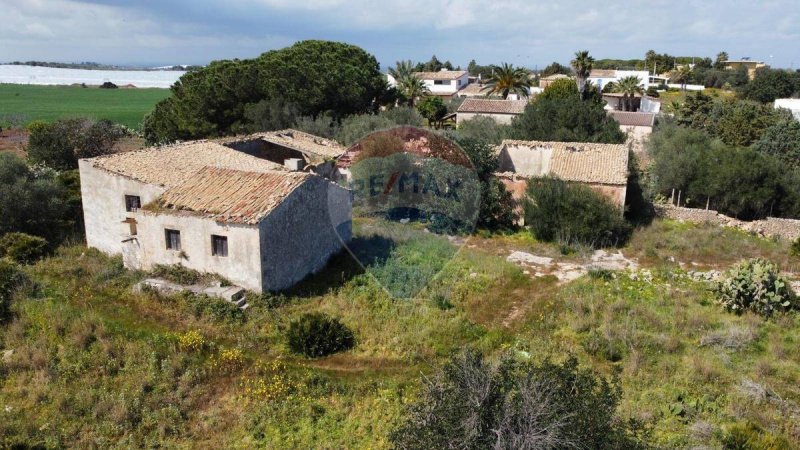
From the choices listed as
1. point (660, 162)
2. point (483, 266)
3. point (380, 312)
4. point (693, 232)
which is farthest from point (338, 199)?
point (660, 162)

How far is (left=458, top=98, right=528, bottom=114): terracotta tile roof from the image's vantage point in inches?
1783

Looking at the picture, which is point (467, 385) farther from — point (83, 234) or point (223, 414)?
point (83, 234)

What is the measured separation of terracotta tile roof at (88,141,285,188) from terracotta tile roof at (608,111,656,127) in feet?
105

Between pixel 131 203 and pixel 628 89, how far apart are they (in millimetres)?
47820

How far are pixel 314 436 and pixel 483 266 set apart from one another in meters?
9.67

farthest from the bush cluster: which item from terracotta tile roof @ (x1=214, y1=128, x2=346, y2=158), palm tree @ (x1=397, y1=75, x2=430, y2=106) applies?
palm tree @ (x1=397, y1=75, x2=430, y2=106)

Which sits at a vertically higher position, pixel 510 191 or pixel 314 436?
pixel 510 191

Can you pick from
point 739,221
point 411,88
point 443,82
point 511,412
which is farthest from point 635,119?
point 511,412

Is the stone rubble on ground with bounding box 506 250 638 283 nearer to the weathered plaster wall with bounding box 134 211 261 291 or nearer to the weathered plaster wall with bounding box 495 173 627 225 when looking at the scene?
the weathered plaster wall with bounding box 495 173 627 225

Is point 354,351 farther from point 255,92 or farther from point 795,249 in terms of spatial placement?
point 255,92

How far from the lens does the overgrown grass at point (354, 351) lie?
9.98 meters

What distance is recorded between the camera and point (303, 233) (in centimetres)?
1619

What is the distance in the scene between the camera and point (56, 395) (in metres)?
10.8

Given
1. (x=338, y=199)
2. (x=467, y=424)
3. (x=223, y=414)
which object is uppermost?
(x=338, y=199)
